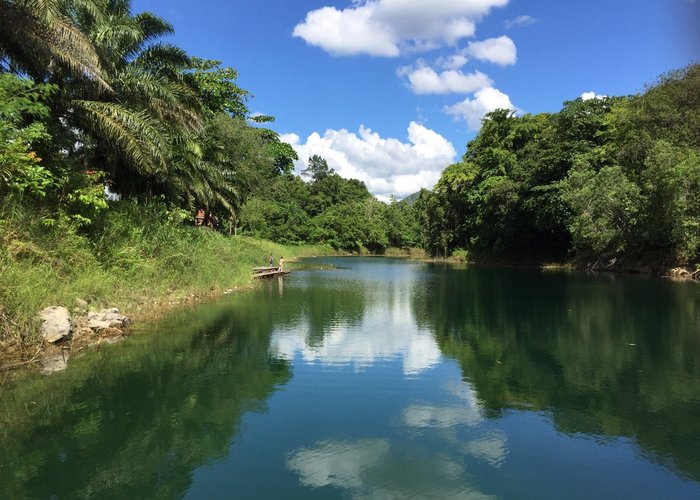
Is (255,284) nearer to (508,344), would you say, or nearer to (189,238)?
(189,238)

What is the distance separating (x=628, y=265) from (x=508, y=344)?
28501 millimetres

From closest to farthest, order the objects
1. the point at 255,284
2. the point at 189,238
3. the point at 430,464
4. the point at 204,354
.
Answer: the point at 430,464 < the point at 204,354 < the point at 189,238 < the point at 255,284

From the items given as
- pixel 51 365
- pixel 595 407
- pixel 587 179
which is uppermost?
pixel 587 179

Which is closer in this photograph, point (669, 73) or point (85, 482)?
point (85, 482)

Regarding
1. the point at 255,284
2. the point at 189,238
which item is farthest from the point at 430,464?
the point at 255,284

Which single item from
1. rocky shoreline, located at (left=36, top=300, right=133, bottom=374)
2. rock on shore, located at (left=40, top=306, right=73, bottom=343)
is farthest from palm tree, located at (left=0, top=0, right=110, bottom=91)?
rock on shore, located at (left=40, top=306, right=73, bottom=343)

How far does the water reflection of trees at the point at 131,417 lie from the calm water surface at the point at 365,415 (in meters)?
0.03

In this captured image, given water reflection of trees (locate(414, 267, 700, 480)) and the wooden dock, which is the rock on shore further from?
the wooden dock

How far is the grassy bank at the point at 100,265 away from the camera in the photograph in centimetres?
977

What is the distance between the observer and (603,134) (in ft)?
131

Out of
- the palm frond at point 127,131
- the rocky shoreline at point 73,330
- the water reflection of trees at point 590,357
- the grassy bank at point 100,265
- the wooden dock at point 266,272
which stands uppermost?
the palm frond at point 127,131

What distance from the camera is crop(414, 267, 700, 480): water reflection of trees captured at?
24.0 feet

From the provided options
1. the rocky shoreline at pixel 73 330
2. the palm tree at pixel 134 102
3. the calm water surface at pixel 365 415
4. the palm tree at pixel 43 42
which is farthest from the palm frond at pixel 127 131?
the calm water surface at pixel 365 415

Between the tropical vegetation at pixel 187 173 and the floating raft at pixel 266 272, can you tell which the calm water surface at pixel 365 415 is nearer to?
the tropical vegetation at pixel 187 173
